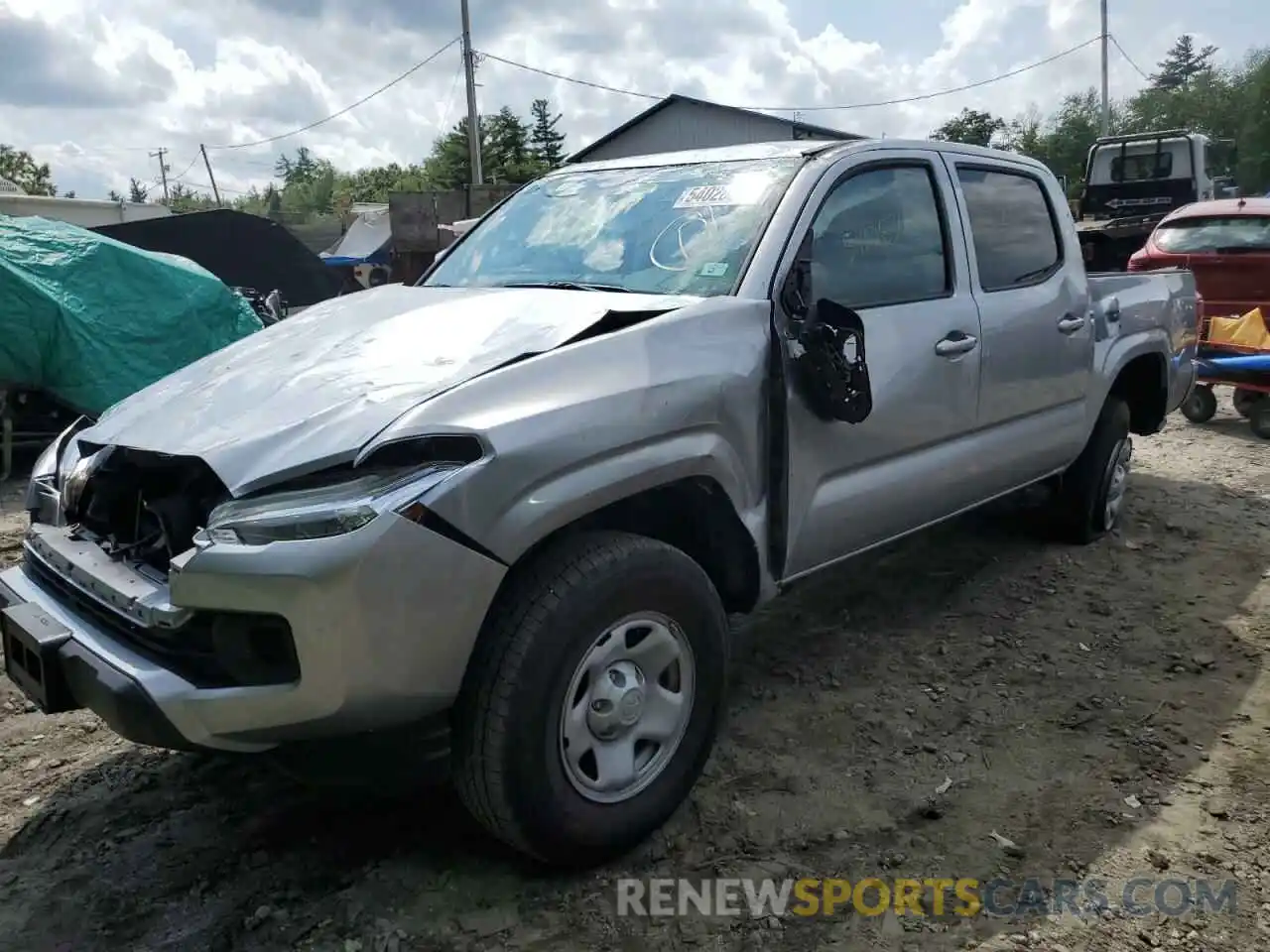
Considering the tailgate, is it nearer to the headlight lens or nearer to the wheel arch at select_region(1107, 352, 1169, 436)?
the wheel arch at select_region(1107, 352, 1169, 436)

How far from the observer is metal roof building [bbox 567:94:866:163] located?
99.6ft

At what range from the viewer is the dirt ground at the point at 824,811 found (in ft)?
7.75

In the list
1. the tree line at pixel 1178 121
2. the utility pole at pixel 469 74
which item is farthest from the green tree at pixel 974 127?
the utility pole at pixel 469 74

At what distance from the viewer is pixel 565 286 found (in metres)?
3.19

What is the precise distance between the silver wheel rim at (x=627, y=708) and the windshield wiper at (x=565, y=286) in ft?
3.55

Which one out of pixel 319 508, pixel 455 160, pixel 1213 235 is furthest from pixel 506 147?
pixel 319 508

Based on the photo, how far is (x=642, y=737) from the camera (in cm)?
256

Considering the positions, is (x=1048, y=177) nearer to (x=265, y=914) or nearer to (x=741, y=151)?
(x=741, y=151)

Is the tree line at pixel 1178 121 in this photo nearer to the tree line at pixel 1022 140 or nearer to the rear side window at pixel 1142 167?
the tree line at pixel 1022 140

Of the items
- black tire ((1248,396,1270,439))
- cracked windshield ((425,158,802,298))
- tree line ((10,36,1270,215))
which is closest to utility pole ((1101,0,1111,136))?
tree line ((10,36,1270,215))

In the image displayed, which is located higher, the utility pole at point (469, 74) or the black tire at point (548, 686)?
the utility pole at point (469, 74)

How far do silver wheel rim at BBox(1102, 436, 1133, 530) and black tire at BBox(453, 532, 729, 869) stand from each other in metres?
3.26

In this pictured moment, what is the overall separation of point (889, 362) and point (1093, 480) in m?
2.17

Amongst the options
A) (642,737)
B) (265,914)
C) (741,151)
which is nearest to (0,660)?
(265,914)
